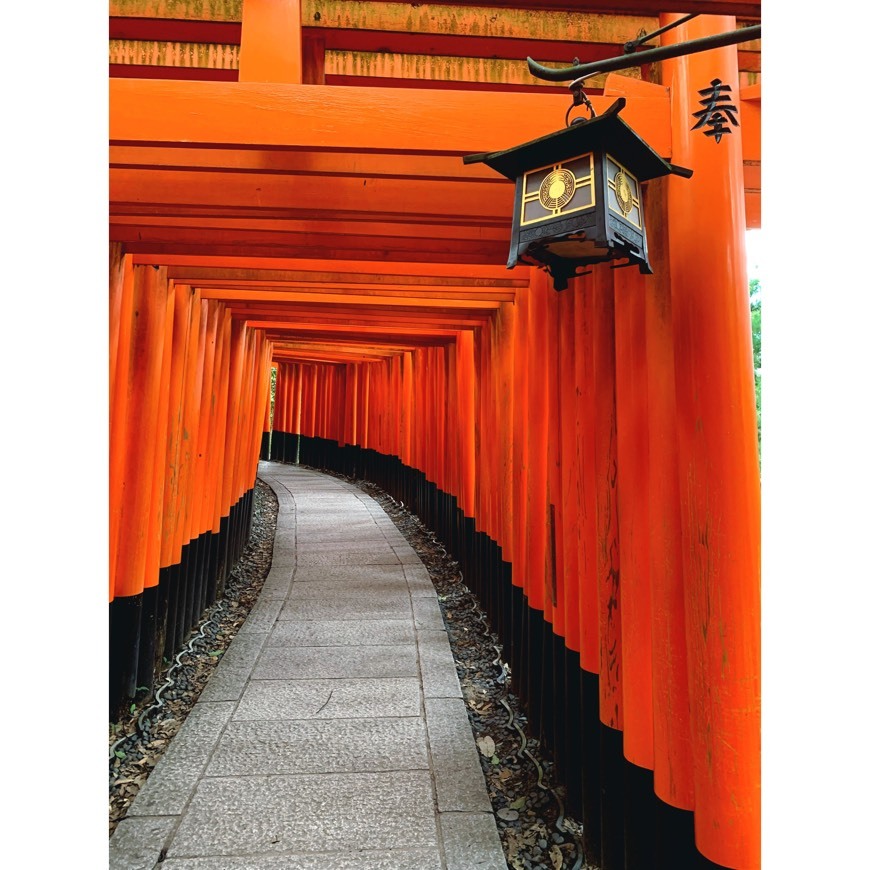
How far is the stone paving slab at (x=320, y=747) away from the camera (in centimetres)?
397

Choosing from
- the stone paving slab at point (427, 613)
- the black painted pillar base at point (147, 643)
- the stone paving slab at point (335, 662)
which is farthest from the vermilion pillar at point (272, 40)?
the stone paving slab at point (427, 613)

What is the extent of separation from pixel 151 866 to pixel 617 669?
2.42 metres

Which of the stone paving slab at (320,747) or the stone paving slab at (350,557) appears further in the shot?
the stone paving slab at (350,557)

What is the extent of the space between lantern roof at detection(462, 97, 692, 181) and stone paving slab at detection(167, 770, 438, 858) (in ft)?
10.5

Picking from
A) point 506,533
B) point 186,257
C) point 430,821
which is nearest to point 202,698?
point 430,821

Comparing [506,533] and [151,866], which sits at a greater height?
[506,533]

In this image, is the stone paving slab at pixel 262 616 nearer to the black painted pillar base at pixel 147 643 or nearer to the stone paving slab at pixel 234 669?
the stone paving slab at pixel 234 669

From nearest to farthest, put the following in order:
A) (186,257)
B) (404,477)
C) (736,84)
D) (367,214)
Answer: (736,84) < (367,214) < (186,257) < (404,477)

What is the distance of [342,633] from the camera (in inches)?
252

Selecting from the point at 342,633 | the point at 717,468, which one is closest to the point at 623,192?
the point at 717,468

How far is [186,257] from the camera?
4578 mm

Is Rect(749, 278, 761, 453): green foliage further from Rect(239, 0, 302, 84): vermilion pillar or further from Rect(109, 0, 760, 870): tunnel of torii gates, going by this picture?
Rect(239, 0, 302, 84): vermilion pillar

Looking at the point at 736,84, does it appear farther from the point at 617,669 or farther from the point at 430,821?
the point at 430,821

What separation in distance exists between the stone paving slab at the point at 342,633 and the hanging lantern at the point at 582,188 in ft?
16.0
